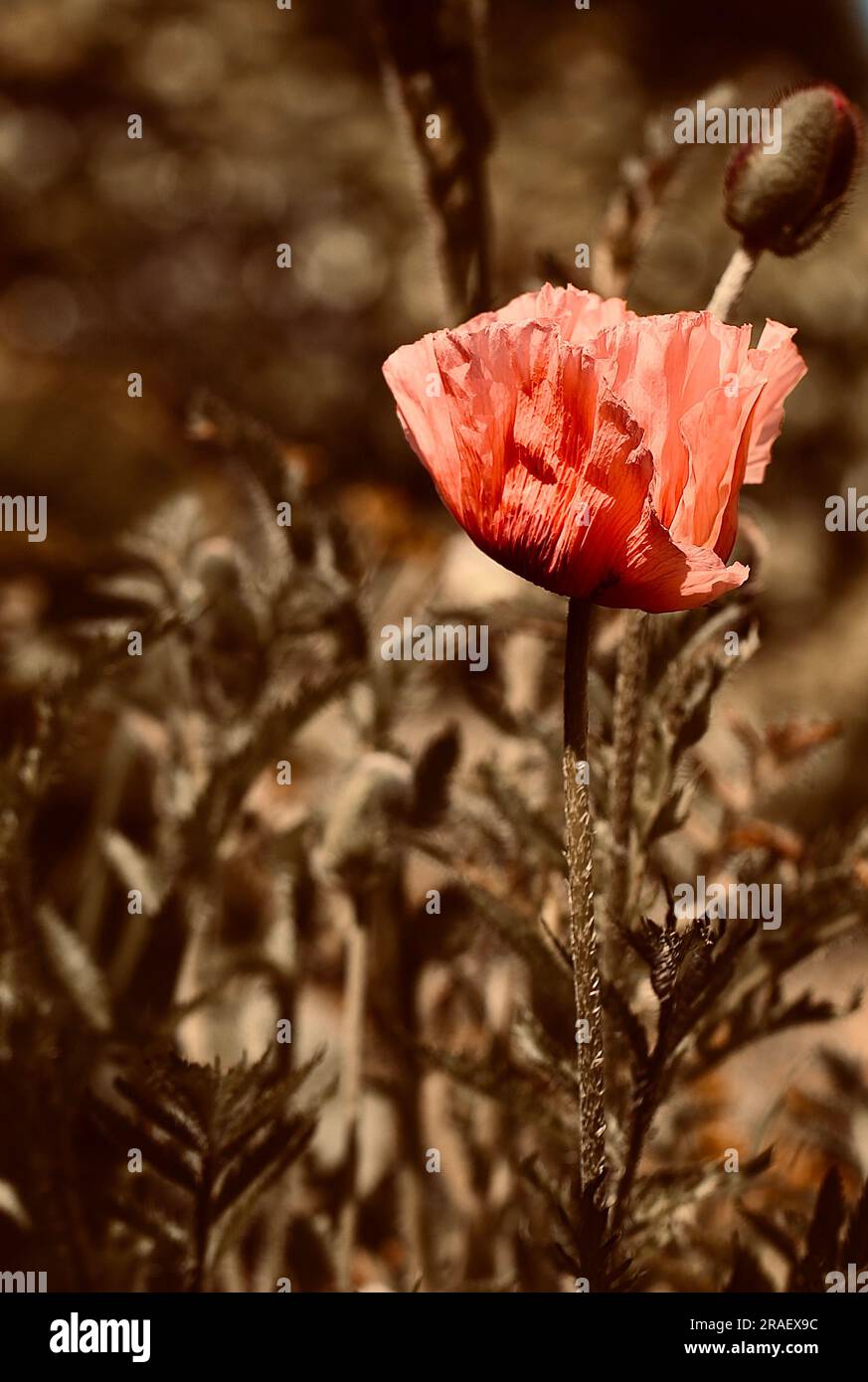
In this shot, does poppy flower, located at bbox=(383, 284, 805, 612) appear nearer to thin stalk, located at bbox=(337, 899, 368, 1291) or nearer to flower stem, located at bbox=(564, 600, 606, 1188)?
flower stem, located at bbox=(564, 600, 606, 1188)

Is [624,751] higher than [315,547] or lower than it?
lower

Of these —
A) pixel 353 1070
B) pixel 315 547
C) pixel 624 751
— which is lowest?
pixel 353 1070

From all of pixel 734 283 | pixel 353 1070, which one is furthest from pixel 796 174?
pixel 353 1070

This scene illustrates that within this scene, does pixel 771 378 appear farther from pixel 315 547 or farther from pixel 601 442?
pixel 315 547

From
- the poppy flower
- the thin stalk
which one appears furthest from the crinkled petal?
the thin stalk

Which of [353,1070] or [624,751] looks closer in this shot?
[624,751]

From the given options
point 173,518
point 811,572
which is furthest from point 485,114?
point 811,572

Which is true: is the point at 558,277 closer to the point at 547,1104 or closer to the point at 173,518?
the point at 173,518
